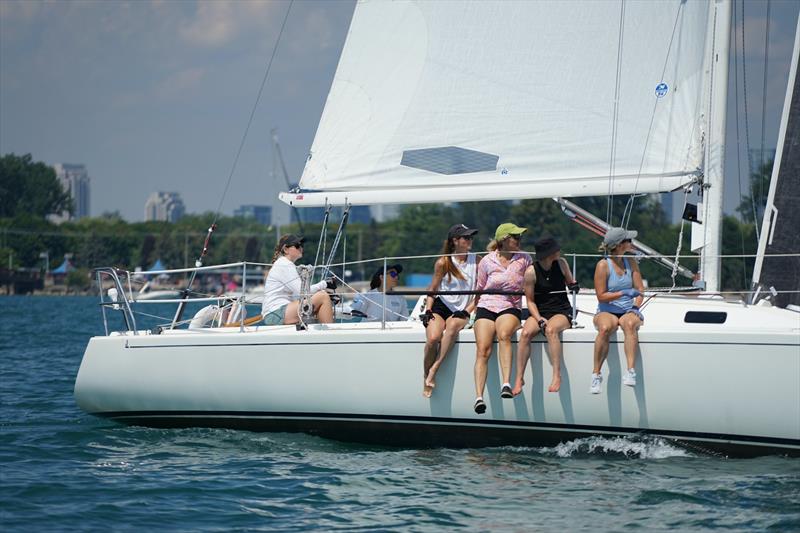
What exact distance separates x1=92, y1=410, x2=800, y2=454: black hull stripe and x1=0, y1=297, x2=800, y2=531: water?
0.35 feet

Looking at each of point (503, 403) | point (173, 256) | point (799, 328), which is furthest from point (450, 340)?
point (173, 256)

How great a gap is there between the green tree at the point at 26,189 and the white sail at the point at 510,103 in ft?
321

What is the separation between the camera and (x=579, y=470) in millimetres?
8219

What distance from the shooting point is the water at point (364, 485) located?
23.0ft

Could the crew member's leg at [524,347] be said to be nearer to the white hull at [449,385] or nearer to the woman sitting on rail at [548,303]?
the woman sitting on rail at [548,303]

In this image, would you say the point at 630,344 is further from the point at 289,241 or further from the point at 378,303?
the point at 289,241

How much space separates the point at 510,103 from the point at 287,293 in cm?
270

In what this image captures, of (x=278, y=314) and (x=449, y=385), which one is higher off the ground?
(x=278, y=314)

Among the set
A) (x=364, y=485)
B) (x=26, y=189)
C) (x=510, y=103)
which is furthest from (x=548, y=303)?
(x=26, y=189)

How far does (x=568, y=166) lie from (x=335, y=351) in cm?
279

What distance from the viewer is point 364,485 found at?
7.92 meters

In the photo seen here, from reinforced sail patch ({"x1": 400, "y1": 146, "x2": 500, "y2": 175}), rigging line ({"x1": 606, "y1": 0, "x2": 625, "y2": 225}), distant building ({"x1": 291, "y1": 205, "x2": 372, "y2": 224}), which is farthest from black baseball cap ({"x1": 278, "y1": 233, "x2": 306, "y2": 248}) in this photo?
rigging line ({"x1": 606, "y1": 0, "x2": 625, "y2": 225})

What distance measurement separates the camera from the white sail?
10023mm

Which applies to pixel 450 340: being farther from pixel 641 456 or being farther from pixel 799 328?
pixel 799 328
